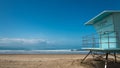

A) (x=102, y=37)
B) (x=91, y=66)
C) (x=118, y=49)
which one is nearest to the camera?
(x=118, y=49)

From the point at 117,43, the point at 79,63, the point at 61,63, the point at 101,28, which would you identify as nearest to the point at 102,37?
the point at 101,28

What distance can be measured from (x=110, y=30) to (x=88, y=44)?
3.83 metres

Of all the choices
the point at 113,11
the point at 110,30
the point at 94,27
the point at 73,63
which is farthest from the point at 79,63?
the point at 113,11

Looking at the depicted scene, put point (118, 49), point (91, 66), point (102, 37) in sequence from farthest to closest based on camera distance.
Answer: point (91, 66)
point (102, 37)
point (118, 49)

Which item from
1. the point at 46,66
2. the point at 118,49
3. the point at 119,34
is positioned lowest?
the point at 46,66

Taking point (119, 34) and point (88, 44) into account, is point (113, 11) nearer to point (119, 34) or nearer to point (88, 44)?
point (119, 34)

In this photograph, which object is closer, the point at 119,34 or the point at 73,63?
the point at 119,34

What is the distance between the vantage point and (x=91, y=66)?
62.9 feet

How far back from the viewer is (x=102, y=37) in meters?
17.9

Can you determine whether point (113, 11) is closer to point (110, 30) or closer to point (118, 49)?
point (110, 30)

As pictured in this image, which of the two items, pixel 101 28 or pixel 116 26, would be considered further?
pixel 101 28

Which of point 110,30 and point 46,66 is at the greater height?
point 110,30

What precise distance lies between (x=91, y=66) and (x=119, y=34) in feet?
15.5

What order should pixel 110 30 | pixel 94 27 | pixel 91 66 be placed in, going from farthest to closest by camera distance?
pixel 94 27 < pixel 91 66 < pixel 110 30
